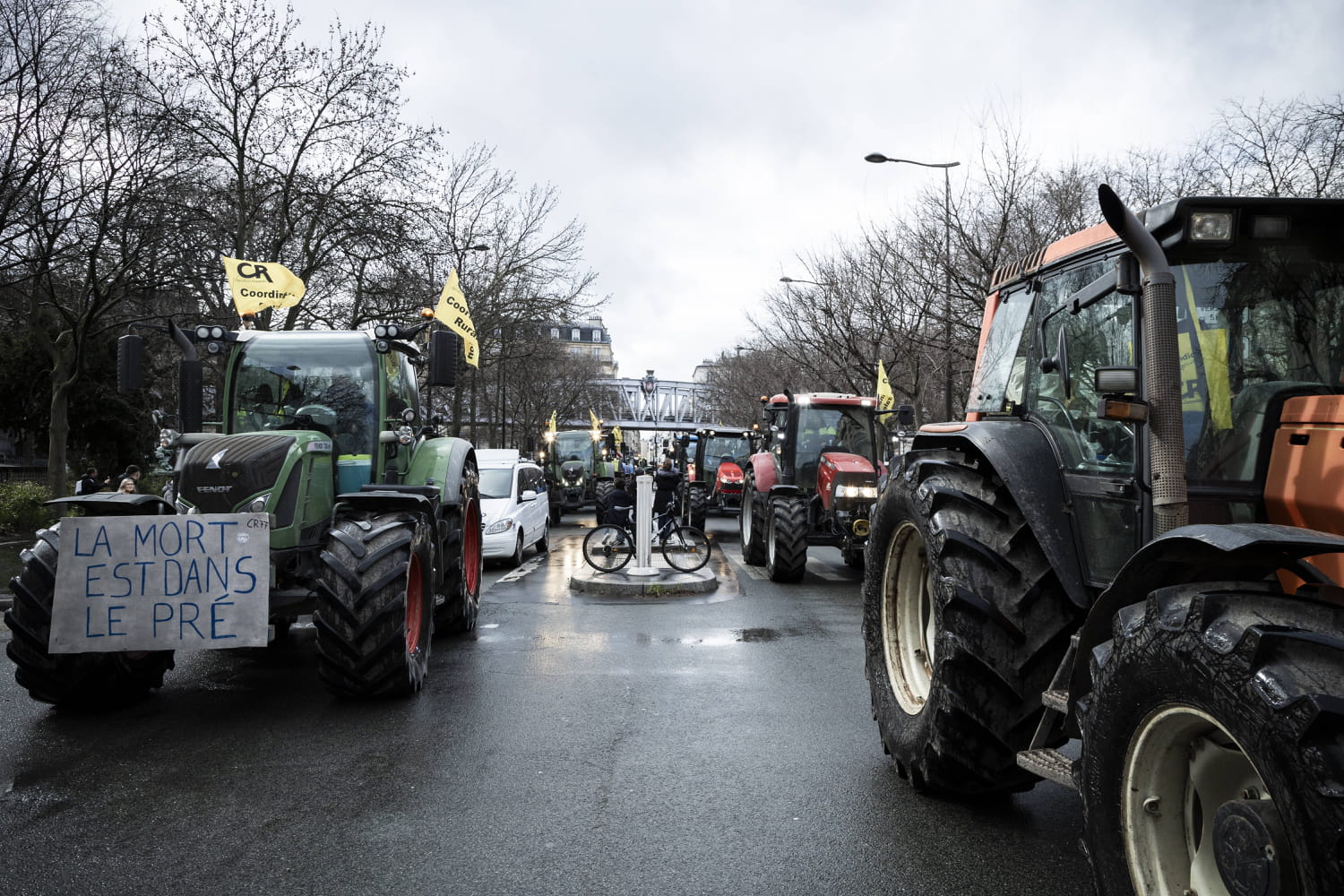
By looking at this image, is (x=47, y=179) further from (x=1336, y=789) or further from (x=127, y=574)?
(x=1336, y=789)

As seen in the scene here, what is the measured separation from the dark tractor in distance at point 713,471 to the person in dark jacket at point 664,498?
24.4 feet

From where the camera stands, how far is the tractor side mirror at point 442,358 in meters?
7.41

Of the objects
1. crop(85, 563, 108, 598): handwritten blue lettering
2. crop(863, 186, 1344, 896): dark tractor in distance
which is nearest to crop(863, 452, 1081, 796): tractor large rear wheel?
crop(863, 186, 1344, 896): dark tractor in distance

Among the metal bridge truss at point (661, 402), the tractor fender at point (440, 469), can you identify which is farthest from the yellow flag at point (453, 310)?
the metal bridge truss at point (661, 402)

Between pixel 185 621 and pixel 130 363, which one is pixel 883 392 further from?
pixel 185 621

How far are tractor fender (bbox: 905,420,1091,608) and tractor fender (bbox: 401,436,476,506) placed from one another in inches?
196

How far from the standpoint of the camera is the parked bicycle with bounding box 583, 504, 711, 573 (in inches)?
533

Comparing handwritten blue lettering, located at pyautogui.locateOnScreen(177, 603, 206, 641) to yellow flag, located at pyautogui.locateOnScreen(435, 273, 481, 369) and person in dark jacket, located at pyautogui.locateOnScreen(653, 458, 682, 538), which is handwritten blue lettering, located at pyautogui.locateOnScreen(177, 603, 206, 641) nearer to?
yellow flag, located at pyautogui.locateOnScreen(435, 273, 481, 369)

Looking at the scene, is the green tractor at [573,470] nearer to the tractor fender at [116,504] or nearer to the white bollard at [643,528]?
the white bollard at [643,528]

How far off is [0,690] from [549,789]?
4.32 meters

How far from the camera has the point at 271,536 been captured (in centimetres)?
639

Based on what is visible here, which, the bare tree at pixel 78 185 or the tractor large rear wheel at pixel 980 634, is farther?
the bare tree at pixel 78 185

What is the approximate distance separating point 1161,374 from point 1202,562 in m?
0.64

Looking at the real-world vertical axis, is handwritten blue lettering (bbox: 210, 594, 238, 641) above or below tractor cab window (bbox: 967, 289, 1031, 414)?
below
